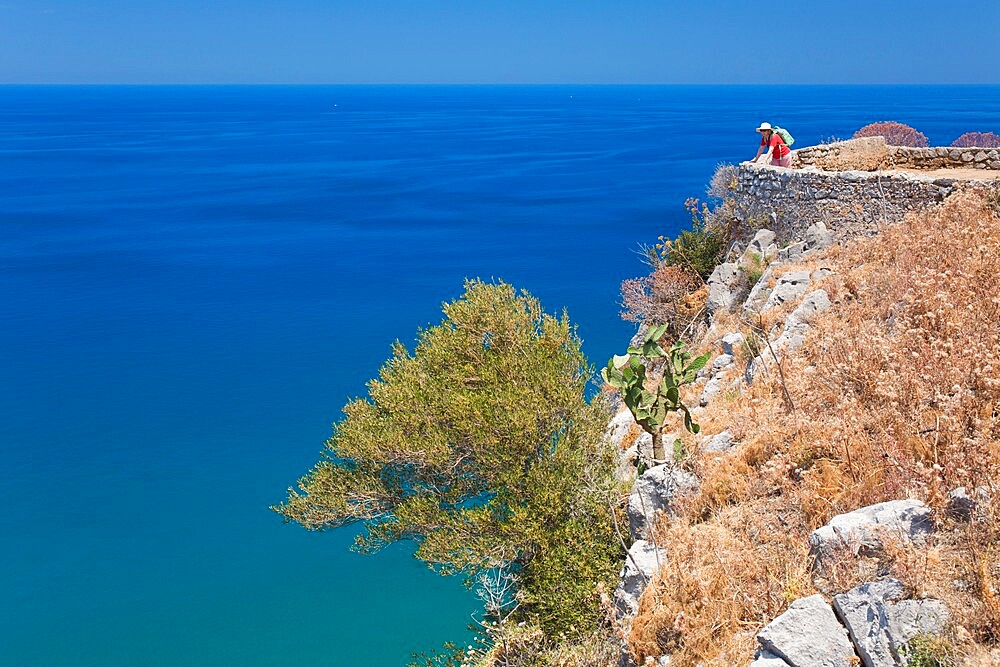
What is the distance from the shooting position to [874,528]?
21.1ft

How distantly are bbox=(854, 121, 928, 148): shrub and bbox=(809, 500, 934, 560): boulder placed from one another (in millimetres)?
21528

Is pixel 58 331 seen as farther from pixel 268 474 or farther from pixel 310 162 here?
pixel 310 162

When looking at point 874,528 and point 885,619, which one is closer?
point 885,619

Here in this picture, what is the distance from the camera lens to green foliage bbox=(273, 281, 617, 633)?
12.3 m

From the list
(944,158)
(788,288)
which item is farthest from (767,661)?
(944,158)

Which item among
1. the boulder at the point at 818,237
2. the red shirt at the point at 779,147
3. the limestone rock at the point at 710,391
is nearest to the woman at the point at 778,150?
the red shirt at the point at 779,147

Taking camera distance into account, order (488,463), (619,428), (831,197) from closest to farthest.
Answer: (488,463), (619,428), (831,197)

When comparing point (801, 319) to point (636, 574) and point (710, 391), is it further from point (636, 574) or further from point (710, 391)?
point (636, 574)

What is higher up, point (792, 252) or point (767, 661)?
point (792, 252)

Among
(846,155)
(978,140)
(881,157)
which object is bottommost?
(881,157)

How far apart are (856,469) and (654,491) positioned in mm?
3104

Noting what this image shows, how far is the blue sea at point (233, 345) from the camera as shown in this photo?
21.4 meters

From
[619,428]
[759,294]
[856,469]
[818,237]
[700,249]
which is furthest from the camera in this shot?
[700,249]

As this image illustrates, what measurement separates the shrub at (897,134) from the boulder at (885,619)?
22.4 metres
